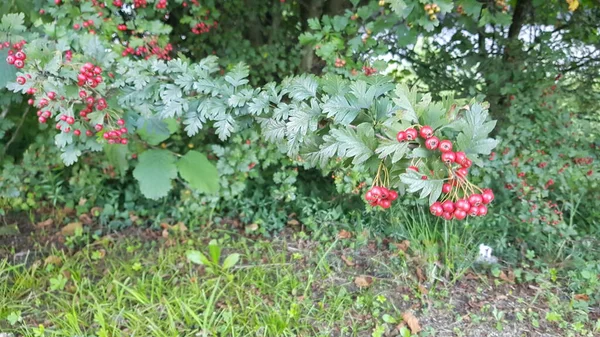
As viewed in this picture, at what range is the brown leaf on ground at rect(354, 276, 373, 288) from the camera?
8.25 feet

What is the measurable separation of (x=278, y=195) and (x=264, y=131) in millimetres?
1438

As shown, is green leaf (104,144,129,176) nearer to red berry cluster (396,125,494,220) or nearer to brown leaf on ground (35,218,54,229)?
brown leaf on ground (35,218,54,229)

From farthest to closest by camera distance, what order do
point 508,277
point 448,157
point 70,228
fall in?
point 70,228 → point 508,277 → point 448,157

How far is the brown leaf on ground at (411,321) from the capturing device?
220 centimetres

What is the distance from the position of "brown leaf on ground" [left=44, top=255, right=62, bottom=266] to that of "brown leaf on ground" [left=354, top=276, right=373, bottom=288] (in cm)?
174

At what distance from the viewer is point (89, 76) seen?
170 centimetres

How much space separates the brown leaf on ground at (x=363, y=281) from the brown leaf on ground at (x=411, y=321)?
285 mm

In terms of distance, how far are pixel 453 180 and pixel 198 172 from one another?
1.83 m

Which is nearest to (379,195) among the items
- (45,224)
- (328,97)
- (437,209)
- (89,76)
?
(437,209)

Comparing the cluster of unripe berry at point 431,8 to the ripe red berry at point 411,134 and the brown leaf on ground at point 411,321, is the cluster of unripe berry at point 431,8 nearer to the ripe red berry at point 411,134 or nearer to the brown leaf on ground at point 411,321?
the ripe red berry at point 411,134

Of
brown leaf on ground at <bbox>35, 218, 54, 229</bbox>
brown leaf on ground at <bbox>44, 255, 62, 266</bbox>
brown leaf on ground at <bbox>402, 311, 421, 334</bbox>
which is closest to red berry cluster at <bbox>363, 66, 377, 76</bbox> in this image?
brown leaf on ground at <bbox>402, 311, 421, 334</bbox>

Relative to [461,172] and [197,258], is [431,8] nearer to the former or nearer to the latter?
[461,172]

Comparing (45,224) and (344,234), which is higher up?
(344,234)

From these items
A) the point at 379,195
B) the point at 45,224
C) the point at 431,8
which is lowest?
the point at 45,224
